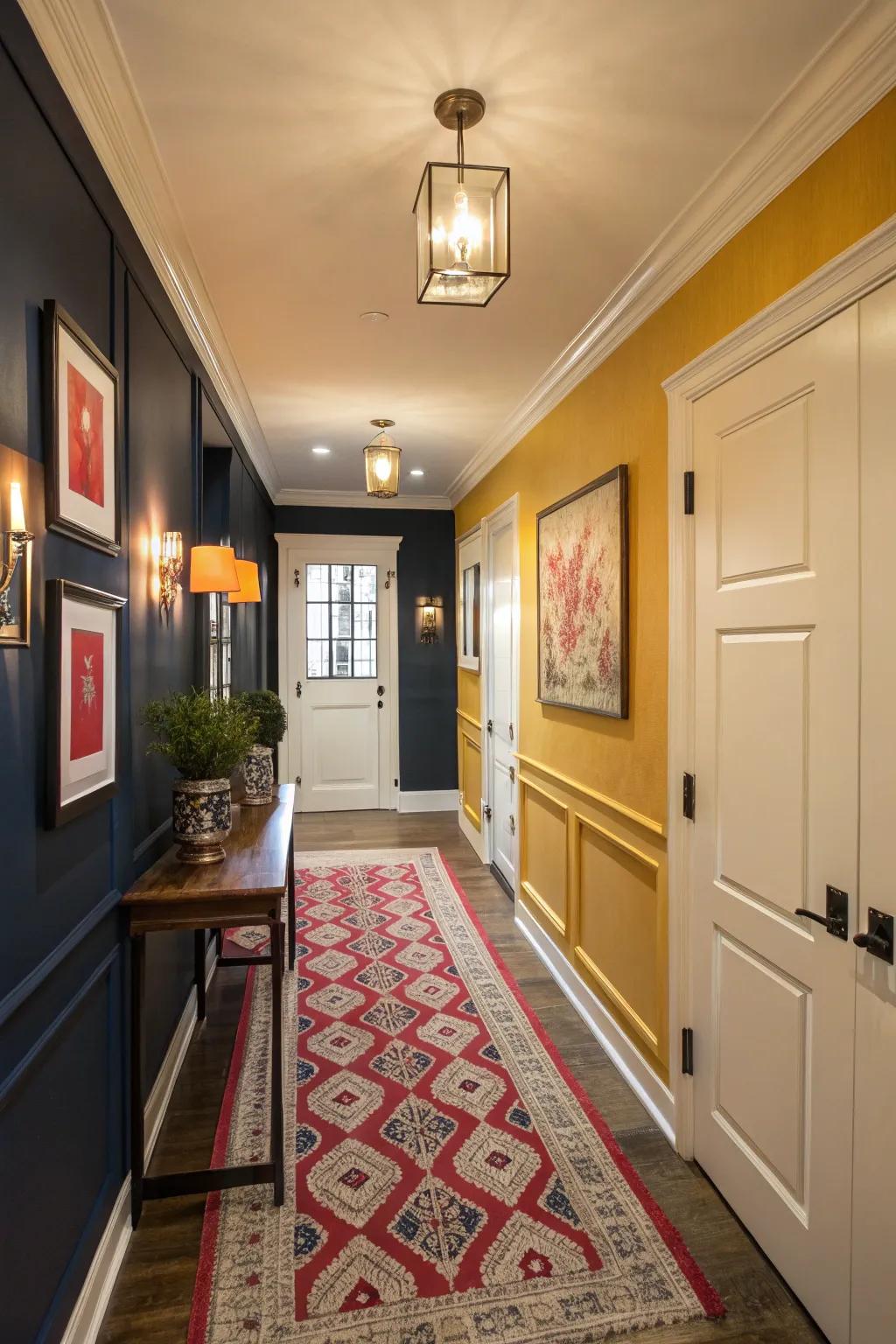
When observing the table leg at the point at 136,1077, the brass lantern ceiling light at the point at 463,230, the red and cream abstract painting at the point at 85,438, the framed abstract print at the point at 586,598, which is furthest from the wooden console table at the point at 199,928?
the brass lantern ceiling light at the point at 463,230

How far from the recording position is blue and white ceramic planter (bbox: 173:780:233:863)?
7.28 feet

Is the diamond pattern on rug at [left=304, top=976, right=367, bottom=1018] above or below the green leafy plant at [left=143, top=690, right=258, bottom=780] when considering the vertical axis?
below

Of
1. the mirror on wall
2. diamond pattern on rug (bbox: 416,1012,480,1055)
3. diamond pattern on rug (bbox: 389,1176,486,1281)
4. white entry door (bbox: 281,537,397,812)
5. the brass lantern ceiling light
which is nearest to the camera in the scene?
the brass lantern ceiling light

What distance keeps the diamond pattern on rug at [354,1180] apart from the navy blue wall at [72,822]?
0.52 meters

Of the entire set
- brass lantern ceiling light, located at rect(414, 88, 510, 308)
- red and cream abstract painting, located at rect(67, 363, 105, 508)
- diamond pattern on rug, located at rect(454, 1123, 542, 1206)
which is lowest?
diamond pattern on rug, located at rect(454, 1123, 542, 1206)

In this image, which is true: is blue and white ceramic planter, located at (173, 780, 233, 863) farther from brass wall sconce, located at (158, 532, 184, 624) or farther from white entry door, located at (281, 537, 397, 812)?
white entry door, located at (281, 537, 397, 812)

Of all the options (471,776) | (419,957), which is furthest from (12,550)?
(471,776)

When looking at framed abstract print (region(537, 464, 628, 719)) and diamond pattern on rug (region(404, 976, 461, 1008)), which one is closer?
framed abstract print (region(537, 464, 628, 719))

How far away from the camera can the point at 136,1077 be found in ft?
6.22

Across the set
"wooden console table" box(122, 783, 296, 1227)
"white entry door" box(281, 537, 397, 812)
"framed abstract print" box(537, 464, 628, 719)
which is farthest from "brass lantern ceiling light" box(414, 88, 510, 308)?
"white entry door" box(281, 537, 397, 812)

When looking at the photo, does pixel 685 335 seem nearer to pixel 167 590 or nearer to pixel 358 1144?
pixel 167 590

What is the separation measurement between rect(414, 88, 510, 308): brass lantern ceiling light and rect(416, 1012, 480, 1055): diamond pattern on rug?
243 centimetres

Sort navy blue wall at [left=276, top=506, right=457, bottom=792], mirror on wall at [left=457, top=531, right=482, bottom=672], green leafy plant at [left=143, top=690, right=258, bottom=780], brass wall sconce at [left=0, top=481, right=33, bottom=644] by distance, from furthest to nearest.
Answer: navy blue wall at [left=276, top=506, right=457, bottom=792] → mirror on wall at [left=457, top=531, right=482, bottom=672] → green leafy plant at [left=143, top=690, right=258, bottom=780] → brass wall sconce at [left=0, top=481, right=33, bottom=644]

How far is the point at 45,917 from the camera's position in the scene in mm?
1441
